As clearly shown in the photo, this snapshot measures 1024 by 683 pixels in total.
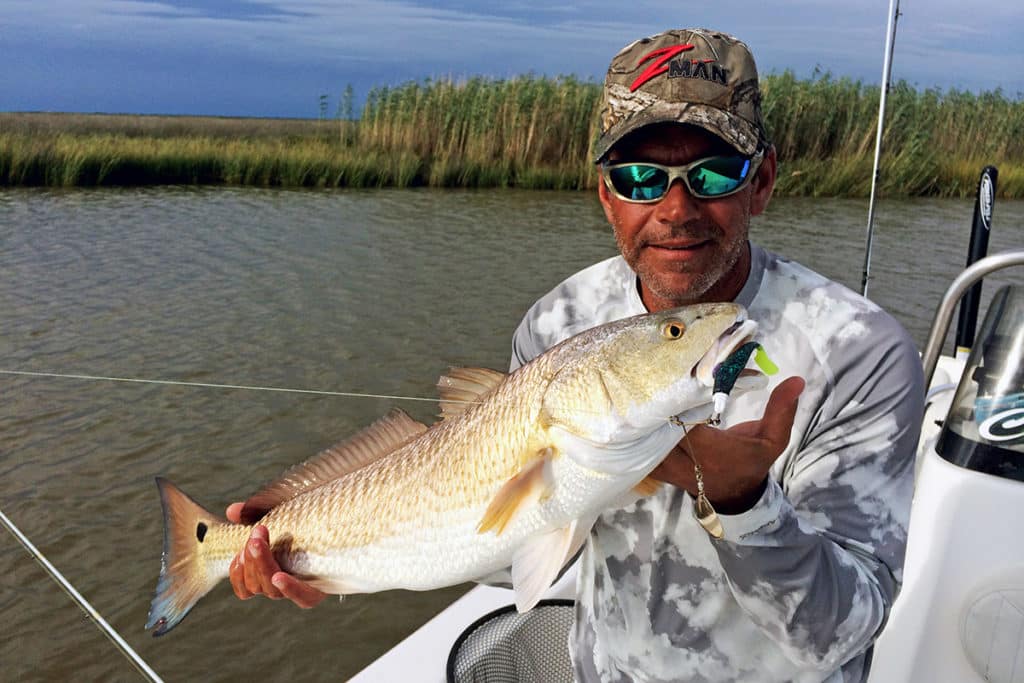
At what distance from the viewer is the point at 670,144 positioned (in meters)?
1.87

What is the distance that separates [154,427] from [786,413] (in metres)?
6.14

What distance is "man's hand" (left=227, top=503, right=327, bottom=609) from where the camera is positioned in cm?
200

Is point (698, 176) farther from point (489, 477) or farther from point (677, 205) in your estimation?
point (489, 477)

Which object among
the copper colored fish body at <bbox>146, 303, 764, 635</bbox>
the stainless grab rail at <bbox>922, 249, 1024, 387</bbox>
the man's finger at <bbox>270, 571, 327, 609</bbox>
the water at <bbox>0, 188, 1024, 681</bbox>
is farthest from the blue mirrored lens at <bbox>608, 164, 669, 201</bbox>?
the water at <bbox>0, 188, 1024, 681</bbox>

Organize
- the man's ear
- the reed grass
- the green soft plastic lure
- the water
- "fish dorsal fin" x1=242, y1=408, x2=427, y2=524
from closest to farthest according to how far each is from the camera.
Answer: the green soft plastic lure → the man's ear → "fish dorsal fin" x1=242, y1=408, x2=427, y2=524 → the water → the reed grass

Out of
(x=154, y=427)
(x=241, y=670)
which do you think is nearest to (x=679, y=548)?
(x=241, y=670)

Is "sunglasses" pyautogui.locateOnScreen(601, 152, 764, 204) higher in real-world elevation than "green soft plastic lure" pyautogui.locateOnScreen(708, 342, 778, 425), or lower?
higher

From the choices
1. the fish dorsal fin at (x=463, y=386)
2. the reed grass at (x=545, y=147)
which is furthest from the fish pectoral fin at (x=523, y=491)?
the reed grass at (x=545, y=147)

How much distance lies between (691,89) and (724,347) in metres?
0.71

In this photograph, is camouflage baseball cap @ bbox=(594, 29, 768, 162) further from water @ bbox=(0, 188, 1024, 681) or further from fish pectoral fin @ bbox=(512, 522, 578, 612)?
water @ bbox=(0, 188, 1024, 681)

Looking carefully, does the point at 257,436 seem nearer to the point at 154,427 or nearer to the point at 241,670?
the point at 154,427

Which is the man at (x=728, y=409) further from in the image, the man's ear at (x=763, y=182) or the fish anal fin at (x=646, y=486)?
the fish anal fin at (x=646, y=486)

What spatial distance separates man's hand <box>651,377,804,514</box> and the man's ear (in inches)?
28.6

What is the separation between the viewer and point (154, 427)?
21.5ft
